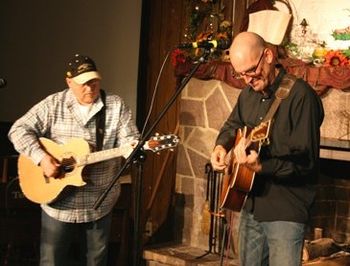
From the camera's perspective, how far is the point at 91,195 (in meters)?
3.68

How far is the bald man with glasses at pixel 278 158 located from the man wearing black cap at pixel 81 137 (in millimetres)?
956

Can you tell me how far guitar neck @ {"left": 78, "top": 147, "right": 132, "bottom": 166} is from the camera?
3.62 metres

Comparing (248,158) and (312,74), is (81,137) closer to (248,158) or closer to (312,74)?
(248,158)

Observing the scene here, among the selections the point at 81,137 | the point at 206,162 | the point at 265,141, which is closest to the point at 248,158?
the point at 265,141

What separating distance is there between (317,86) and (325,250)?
3.72 ft

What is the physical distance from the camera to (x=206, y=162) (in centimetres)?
534

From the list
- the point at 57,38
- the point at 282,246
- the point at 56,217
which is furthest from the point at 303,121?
the point at 57,38

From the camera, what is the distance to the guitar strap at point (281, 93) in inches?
113

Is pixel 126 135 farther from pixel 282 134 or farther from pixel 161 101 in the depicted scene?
pixel 161 101

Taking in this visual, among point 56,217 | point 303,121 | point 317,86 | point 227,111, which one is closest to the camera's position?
point 303,121

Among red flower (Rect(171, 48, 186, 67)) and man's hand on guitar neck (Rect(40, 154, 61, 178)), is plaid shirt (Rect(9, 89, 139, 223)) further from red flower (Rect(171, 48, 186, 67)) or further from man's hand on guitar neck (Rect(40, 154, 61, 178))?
red flower (Rect(171, 48, 186, 67))

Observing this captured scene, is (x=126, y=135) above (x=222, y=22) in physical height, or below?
below

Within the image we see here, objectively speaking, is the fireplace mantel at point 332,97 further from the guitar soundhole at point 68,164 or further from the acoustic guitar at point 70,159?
the guitar soundhole at point 68,164

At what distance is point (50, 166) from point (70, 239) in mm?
417
